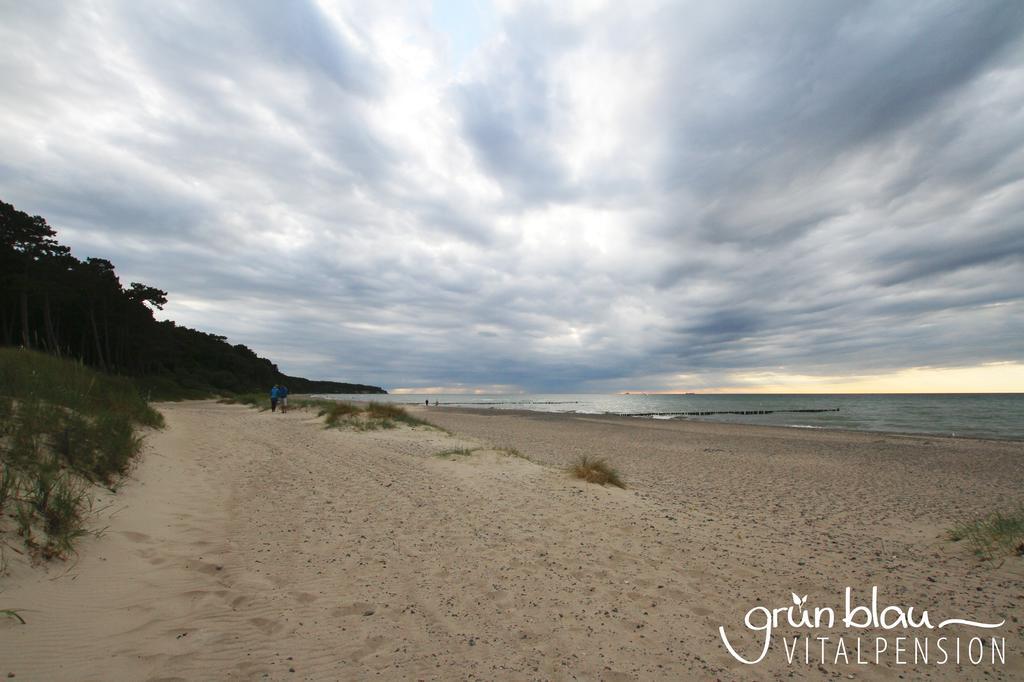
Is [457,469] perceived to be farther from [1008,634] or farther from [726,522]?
[1008,634]

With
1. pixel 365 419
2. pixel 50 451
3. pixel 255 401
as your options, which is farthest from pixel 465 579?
pixel 255 401

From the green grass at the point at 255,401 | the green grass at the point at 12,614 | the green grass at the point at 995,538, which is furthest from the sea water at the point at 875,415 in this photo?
the green grass at the point at 12,614

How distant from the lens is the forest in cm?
3575

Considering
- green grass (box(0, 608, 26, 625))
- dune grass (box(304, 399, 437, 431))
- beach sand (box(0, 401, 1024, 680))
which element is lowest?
beach sand (box(0, 401, 1024, 680))

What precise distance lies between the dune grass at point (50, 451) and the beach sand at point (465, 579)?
351 millimetres

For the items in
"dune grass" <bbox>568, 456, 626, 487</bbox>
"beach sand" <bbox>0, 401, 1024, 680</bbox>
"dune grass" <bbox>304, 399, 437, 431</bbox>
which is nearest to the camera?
"beach sand" <bbox>0, 401, 1024, 680</bbox>

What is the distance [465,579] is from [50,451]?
5960 mm

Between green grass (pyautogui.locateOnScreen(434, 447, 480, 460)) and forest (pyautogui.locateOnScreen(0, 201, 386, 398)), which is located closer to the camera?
green grass (pyautogui.locateOnScreen(434, 447, 480, 460))

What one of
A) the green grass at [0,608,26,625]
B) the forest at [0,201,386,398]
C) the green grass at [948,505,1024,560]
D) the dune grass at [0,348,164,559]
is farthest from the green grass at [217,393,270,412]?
the green grass at [948,505,1024,560]

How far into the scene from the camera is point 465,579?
16.4 ft

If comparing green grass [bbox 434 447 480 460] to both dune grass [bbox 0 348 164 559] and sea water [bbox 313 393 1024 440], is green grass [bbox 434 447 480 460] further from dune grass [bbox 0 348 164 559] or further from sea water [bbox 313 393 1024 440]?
sea water [bbox 313 393 1024 440]

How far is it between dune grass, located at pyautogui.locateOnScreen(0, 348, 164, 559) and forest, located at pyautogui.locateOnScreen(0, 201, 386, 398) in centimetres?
1631

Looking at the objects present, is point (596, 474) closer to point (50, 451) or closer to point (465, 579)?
point (465, 579)

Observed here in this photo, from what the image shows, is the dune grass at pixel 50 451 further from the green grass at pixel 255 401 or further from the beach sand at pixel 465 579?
the green grass at pixel 255 401
